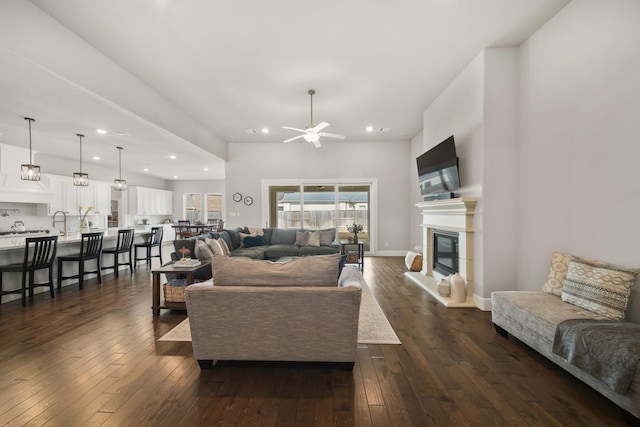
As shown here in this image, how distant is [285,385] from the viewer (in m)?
2.12

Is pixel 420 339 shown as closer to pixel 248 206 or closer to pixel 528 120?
pixel 528 120

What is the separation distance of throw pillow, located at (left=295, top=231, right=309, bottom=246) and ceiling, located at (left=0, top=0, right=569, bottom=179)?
2643mm

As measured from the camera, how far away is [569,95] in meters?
2.90

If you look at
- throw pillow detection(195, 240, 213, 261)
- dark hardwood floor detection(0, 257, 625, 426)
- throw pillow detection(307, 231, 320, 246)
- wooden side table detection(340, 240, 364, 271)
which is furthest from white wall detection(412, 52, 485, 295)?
throw pillow detection(195, 240, 213, 261)

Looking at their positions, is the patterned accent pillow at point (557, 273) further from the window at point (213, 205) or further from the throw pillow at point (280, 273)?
the window at point (213, 205)

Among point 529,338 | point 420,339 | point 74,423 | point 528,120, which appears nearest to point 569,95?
point 528,120

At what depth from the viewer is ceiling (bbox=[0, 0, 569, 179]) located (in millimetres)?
2832

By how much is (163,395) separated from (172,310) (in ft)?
6.67

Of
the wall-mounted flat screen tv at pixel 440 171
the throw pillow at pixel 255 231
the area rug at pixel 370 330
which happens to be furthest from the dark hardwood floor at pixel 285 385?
the throw pillow at pixel 255 231

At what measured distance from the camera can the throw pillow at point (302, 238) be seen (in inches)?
262

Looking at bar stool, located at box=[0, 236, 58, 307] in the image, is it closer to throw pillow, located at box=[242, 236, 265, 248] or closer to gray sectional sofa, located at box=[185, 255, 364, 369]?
throw pillow, located at box=[242, 236, 265, 248]

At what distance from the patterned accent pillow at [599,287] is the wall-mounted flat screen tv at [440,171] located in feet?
6.05

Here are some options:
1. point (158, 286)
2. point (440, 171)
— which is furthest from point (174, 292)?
point (440, 171)

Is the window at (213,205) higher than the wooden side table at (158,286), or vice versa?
the window at (213,205)
